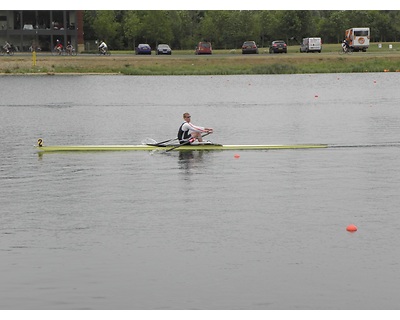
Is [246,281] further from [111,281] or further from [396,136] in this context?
[396,136]

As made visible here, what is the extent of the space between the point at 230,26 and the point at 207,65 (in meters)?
39.7

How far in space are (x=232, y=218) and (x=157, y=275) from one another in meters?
6.67

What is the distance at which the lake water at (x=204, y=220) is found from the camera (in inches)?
786

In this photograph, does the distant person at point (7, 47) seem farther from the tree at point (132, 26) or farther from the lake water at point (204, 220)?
the lake water at point (204, 220)

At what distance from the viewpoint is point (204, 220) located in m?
27.1

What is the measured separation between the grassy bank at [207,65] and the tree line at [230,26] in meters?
32.4

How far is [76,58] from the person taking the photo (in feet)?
368

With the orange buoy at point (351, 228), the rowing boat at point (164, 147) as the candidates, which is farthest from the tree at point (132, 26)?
the orange buoy at point (351, 228)

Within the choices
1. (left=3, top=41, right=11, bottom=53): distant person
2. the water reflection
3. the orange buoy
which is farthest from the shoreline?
the orange buoy

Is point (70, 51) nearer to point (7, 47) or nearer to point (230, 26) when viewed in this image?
point (7, 47)

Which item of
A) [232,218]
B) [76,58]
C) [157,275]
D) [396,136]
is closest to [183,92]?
[76,58]

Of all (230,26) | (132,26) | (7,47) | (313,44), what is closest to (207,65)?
(313,44)

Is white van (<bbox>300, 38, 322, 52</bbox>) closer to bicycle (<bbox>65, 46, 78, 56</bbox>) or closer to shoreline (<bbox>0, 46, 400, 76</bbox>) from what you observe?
shoreline (<bbox>0, 46, 400, 76</bbox>)

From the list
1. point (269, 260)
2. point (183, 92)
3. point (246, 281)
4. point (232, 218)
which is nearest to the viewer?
point (246, 281)
